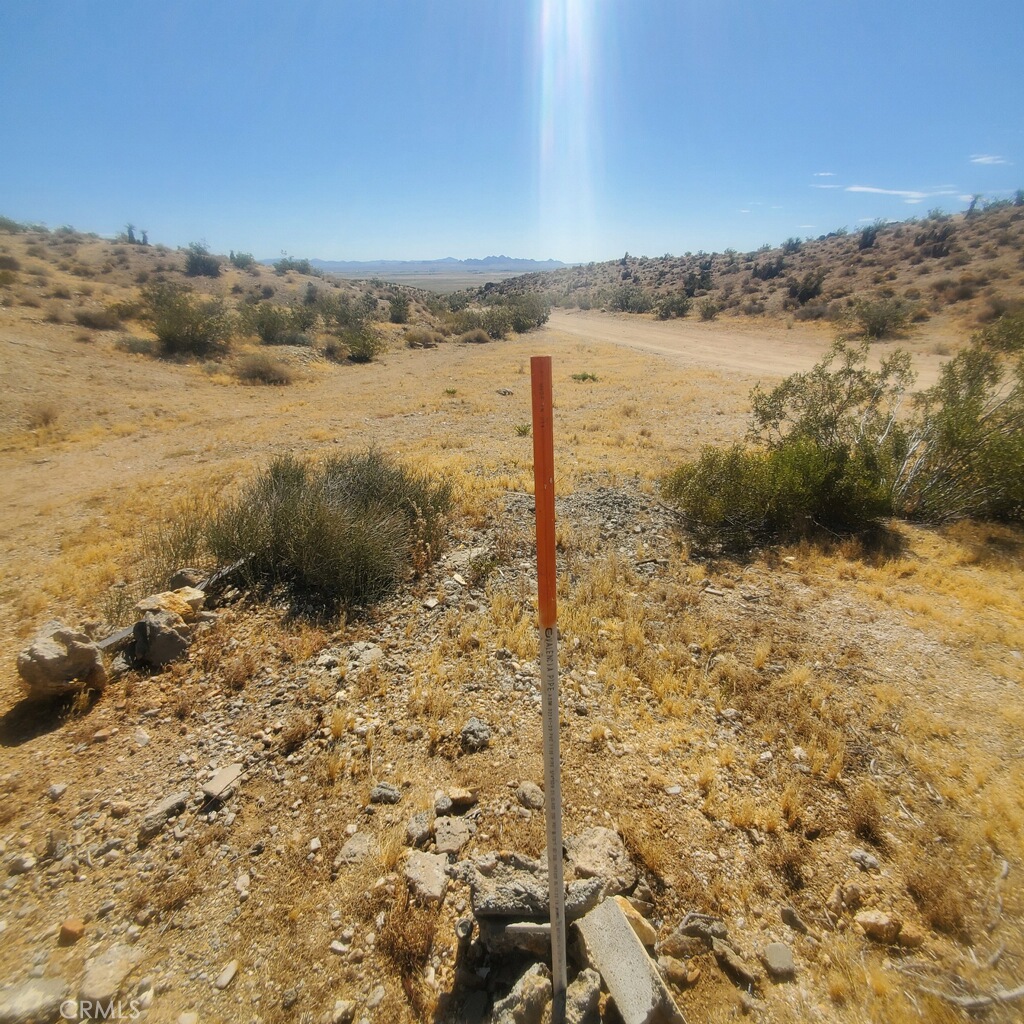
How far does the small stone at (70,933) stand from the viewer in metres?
2.46

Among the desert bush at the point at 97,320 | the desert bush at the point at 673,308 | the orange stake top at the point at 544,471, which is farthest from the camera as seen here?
the desert bush at the point at 673,308

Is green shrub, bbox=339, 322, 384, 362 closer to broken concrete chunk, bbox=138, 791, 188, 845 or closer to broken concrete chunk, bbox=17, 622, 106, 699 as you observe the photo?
broken concrete chunk, bbox=17, 622, 106, 699

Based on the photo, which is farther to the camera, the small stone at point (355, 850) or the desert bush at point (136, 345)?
the desert bush at point (136, 345)

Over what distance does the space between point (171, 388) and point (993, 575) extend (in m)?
20.5

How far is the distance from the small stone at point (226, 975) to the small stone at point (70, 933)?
0.77m

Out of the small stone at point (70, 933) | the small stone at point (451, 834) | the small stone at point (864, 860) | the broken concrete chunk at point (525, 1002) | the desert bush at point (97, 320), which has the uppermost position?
the desert bush at point (97, 320)

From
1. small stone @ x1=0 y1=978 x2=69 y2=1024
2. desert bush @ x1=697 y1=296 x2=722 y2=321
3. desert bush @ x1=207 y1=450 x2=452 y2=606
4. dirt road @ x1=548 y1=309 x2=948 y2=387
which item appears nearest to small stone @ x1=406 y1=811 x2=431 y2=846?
small stone @ x1=0 y1=978 x2=69 y2=1024

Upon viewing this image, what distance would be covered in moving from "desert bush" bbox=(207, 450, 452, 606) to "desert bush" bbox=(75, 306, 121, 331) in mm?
20035

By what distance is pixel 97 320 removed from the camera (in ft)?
67.5

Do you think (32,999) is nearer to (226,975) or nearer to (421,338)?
(226,975)

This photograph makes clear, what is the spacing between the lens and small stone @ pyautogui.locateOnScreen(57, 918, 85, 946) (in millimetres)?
2462

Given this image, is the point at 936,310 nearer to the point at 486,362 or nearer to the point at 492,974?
the point at 486,362

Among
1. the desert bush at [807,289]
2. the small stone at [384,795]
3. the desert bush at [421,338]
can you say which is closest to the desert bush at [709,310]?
the desert bush at [807,289]
